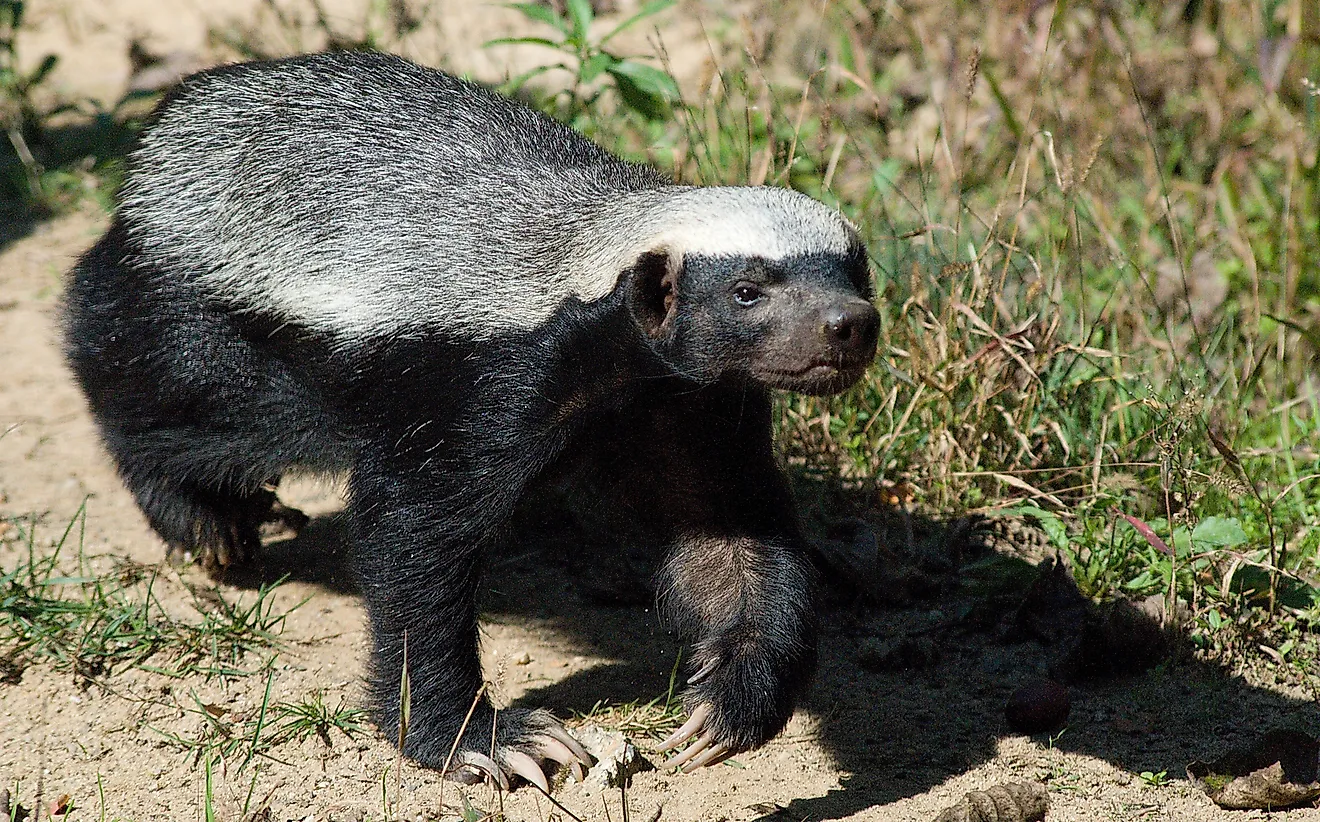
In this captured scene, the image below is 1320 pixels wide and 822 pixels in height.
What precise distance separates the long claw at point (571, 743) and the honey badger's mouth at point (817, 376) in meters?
1.14

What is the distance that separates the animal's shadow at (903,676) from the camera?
3803mm

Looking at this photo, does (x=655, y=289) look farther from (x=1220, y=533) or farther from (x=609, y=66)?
(x=609, y=66)

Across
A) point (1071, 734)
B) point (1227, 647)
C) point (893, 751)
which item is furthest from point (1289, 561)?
point (893, 751)

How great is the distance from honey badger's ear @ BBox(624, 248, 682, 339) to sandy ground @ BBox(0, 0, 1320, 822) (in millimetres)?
1237

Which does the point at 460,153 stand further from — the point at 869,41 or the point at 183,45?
the point at 183,45

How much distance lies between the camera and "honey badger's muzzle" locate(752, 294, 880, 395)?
309 centimetres

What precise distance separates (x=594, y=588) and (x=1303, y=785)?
7.43 feet

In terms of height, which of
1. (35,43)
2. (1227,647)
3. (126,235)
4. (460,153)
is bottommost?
(35,43)

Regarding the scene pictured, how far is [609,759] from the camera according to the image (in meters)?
3.63

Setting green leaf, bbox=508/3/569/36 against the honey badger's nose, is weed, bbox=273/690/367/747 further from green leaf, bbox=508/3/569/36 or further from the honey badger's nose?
green leaf, bbox=508/3/569/36

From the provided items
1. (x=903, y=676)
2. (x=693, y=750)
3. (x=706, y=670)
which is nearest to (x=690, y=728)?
(x=693, y=750)

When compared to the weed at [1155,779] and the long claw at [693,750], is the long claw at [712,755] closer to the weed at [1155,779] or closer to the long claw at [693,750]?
the long claw at [693,750]

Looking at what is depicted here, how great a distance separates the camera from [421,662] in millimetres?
3662

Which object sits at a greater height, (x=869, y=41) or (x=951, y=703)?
(x=869, y=41)
